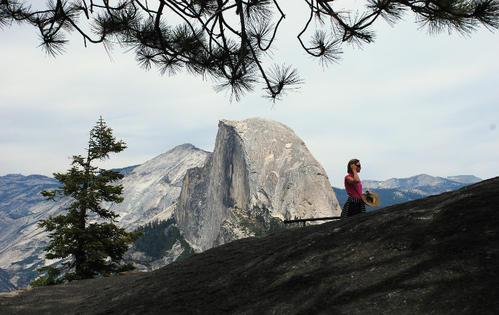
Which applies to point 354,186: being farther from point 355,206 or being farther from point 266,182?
point 266,182

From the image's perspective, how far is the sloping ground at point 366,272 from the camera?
412 centimetres

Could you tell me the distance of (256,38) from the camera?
8.48 m

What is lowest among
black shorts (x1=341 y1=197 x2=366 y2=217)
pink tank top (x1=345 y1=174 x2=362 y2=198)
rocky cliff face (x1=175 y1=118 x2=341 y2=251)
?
black shorts (x1=341 y1=197 x2=366 y2=217)

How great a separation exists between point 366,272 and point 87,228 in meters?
20.9

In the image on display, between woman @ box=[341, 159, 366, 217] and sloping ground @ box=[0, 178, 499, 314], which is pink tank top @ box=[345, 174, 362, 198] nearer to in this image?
woman @ box=[341, 159, 366, 217]

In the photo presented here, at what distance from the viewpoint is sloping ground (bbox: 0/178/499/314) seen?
13.5 ft

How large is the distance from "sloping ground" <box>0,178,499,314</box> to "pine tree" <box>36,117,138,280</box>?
1549cm

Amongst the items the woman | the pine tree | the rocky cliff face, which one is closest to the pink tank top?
the woman

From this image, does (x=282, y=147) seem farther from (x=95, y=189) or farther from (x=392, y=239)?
(x=392, y=239)

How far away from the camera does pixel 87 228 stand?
78.0 feet

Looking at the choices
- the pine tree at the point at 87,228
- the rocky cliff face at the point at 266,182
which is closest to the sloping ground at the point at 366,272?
the pine tree at the point at 87,228

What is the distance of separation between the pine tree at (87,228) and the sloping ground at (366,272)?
610 inches

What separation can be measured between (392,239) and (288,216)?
16345 cm

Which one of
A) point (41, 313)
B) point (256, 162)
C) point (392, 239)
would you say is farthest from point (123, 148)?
point (256, 162)
